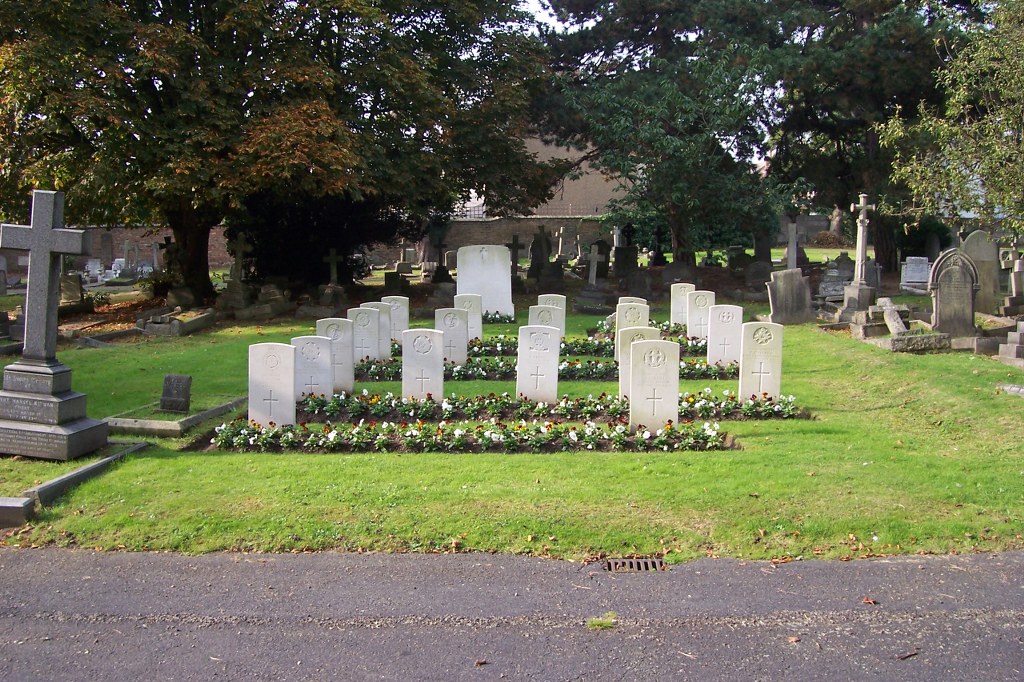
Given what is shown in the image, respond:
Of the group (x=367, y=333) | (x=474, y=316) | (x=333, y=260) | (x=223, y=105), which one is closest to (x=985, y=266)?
(x=474, y=316)

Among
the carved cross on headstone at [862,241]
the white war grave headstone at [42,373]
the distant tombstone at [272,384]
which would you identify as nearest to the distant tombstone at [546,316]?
the distant tombstone at [272,384]

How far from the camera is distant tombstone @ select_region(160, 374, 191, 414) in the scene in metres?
10.5

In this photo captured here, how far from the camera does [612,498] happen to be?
298 inches

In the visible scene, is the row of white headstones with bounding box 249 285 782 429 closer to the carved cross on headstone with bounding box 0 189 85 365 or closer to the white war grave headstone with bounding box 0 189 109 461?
the white war grave headstone with bounding box 0 189 109 461

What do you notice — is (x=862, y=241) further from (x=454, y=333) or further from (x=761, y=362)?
(x=454, y=333)

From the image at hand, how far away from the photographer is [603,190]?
54.7 m

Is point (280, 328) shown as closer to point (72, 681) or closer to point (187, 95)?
point (187, 95)

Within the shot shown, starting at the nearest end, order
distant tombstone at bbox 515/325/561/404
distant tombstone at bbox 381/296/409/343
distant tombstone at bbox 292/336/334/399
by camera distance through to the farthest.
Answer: distant tombstone at bbox 292/336/334/399, distant tombstone at bbox 515/325/561/404, distant tombstone at bbox 381/296/409/343

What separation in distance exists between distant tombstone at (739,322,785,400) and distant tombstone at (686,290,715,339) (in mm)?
4846

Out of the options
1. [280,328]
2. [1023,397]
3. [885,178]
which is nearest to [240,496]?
[1023,397]

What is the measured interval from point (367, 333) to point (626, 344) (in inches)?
163

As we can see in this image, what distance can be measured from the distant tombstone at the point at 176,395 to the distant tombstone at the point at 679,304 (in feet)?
31.4

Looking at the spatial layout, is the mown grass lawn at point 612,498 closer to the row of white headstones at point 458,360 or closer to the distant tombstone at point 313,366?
the row of white headstones at point 458,360

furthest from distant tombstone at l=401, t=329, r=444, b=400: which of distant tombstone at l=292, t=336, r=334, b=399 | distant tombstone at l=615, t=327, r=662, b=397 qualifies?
distant tombstone at l=615, t=327, r=662, b=397
